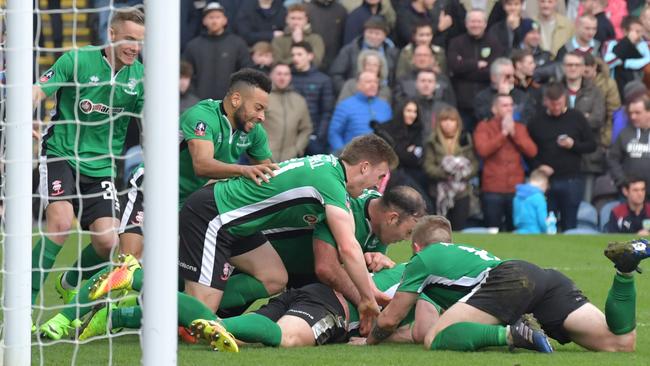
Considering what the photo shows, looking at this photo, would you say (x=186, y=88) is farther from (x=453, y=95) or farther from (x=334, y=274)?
(x=334, y=274)

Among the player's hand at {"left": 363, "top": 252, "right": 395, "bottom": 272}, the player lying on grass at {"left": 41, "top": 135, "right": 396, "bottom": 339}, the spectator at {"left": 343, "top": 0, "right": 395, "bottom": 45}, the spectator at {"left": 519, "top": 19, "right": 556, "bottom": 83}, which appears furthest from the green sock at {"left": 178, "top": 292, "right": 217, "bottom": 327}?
the spectator at {"left": 519, "top": 19, "right": 556, "bottom": 83}

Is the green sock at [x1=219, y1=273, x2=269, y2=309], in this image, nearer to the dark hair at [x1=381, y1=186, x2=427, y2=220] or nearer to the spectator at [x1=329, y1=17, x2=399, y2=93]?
the dark hair at [x1=381, y1=186, x2=427, y2=220]

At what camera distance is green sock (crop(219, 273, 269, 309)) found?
30.2ft

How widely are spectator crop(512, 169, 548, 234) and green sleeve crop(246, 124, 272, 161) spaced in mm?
6479

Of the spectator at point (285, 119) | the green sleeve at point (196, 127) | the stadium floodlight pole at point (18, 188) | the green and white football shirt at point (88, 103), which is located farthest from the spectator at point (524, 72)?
the stadium floodlight pole at point (18, 188)

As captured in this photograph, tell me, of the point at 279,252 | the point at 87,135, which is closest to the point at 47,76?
the point at 87,135

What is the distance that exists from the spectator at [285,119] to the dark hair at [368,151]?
23.4ft

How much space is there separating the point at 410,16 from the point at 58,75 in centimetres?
842

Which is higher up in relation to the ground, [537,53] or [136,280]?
[537,53]

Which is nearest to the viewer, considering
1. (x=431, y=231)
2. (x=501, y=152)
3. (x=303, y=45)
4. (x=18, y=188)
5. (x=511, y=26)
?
(x=18, y=188)

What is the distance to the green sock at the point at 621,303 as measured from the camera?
7863 millimetres

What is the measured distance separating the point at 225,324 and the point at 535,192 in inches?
329

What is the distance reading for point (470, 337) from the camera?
26.1 feet

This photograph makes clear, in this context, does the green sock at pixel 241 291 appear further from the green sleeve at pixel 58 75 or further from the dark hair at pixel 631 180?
the dark hair at pixel 631 180
